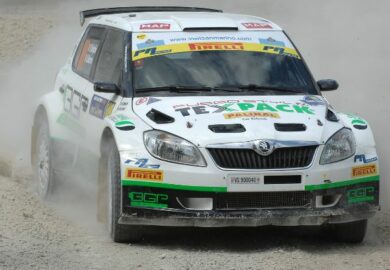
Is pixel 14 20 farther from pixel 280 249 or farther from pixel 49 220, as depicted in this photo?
pixel 280 249

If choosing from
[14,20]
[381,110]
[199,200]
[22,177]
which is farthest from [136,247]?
[14,20]

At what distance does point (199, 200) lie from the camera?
8664mm

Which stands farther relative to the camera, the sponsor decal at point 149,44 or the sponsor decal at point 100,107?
the sponsor decal at point 149,44

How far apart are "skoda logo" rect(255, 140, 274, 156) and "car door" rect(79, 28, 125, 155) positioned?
1.49 meters

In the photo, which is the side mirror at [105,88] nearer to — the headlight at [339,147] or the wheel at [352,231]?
the headlight at [339,147]

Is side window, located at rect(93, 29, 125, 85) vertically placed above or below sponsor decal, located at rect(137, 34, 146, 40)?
below

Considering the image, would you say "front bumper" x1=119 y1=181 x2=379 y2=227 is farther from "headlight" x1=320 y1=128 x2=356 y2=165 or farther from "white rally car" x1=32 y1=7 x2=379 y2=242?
"headlight" x1=320 y1=128 x2=356 y2=165

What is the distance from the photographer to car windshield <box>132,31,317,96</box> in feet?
31.9

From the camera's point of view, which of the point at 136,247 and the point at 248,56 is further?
the point at 248,56

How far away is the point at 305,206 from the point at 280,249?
14.8 inches

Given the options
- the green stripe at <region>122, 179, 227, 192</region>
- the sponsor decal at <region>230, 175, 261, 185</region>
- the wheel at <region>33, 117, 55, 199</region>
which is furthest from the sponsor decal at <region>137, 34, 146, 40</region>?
the sponsor decal at <region>230, 175, 261, 185</region>

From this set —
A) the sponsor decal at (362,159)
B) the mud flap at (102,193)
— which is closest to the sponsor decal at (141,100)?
the mud flap at (102,193)

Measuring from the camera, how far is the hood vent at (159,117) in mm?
9000

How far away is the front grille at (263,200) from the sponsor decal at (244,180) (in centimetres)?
8
